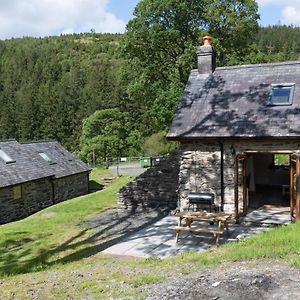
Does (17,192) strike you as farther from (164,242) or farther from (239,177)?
(239,177)

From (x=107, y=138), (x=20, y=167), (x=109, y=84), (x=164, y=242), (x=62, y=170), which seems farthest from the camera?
(x=109, y=84)

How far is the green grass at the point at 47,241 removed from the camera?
427 inches

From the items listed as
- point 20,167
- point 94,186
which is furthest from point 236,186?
point 94,186

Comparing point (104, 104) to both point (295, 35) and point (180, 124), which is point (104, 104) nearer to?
point (180, 124)

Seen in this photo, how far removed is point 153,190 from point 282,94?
20.9 ft

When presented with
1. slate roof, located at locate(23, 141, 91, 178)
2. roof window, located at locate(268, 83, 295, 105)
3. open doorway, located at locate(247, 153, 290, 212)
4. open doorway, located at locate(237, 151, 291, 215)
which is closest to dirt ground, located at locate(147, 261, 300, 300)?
roof window, located at locate(268, 83, 295, 105)

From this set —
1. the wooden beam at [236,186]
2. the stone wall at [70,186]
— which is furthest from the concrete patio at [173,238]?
the stone wall at [70,186]

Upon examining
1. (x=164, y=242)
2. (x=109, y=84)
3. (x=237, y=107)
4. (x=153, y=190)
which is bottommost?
(x=164, y=242)

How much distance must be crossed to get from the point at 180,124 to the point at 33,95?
6641cm

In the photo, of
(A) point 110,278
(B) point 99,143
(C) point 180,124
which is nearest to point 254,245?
(A) point 110,278

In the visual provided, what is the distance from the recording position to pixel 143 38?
24.6 m

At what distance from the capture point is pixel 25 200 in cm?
2391

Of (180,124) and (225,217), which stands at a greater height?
(180,124)

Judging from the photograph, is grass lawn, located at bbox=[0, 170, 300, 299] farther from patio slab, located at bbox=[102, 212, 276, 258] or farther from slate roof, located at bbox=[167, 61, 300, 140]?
slate roof, located at bbox=[167, 61, 300, 140]
